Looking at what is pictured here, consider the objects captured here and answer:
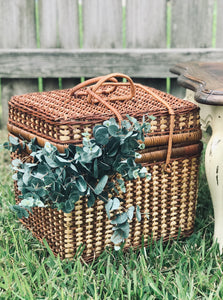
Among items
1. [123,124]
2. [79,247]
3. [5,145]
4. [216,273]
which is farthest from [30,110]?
[216,273]

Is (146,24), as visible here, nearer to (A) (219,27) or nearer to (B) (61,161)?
(A) (219,27)

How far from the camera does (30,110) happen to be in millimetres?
1433

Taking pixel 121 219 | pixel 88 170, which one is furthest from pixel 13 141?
pixel 121 219

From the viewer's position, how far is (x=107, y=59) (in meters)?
2.54

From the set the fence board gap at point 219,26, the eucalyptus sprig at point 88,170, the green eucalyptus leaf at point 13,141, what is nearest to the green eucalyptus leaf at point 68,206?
the eucalyptus sprig at point 88,170

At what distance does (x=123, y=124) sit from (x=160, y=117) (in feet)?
0.61

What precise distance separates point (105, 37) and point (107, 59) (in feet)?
0.45

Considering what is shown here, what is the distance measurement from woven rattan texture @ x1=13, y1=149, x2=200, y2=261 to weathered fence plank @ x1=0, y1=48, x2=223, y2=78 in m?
1.12

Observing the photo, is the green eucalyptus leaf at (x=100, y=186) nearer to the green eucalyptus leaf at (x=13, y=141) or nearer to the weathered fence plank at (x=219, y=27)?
the green eucalyptus leaf at (x=13, y=141)

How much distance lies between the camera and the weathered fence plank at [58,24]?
2.54 meters

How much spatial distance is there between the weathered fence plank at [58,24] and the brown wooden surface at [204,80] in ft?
2.95

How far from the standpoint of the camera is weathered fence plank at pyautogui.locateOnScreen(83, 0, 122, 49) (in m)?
2.53

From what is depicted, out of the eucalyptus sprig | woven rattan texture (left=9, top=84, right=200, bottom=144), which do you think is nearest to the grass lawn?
the eucalyptus sprig

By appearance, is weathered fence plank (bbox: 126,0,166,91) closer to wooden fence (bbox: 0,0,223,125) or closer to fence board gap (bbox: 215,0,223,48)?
wooden fence (bbox: 0,0,223,125)
